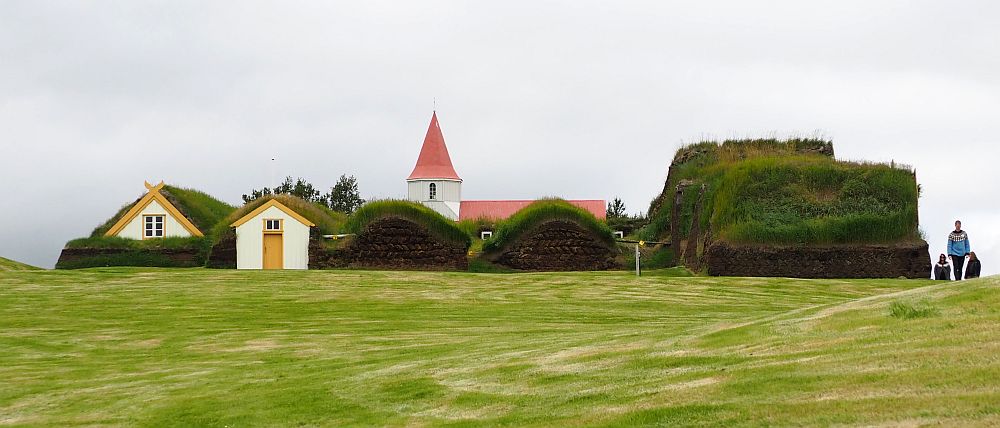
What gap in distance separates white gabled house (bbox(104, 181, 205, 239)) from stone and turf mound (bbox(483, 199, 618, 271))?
1359cm

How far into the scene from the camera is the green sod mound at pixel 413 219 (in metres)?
40.5

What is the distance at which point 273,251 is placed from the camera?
42.1 meters

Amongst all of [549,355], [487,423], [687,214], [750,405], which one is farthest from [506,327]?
[687,214]

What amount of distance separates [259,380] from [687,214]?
27968 mm

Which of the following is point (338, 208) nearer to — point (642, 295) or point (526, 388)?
point (642, 295)

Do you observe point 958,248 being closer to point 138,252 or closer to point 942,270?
point 942,270

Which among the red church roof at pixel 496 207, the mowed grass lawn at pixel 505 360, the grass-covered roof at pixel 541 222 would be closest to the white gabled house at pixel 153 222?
the grass-covered roof at pixel 541 222

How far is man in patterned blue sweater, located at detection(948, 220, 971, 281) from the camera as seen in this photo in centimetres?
2825

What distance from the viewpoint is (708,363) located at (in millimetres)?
10438

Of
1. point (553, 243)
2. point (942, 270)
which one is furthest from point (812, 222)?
point (553, 243)

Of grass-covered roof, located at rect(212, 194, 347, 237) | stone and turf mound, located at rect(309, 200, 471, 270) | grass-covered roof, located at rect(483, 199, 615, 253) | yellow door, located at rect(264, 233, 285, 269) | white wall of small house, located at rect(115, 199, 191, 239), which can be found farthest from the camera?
white wall of small house, located at rect(115, 199, 191, 239)

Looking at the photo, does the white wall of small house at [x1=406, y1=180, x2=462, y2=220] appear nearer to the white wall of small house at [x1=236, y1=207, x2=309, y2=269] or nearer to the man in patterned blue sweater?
the white wall of small house at [x1=236, y1=207, x2=309, y2=269]

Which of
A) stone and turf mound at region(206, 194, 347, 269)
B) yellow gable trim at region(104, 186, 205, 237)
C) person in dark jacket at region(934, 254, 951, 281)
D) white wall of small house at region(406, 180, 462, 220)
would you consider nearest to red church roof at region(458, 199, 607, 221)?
white wall of small house at region(406, 180, 462, 220)

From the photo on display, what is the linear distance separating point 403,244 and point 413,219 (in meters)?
1.00
